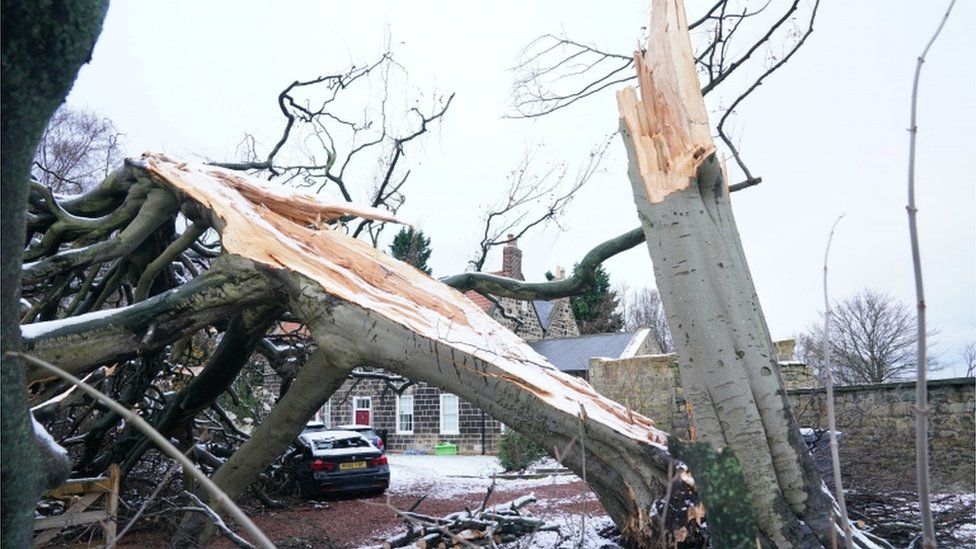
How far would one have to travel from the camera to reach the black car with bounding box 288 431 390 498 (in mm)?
11680

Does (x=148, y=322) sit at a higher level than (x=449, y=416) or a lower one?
higher

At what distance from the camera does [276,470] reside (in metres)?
11.7

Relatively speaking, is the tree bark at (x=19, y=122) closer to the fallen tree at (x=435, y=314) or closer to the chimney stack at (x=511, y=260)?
the fallen tree at (x=435, y=314)

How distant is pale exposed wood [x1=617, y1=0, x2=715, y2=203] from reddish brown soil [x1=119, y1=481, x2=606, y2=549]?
2600mm

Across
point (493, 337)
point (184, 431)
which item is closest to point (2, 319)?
point (493, 337)

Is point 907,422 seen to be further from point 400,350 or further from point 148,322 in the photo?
point 148,322

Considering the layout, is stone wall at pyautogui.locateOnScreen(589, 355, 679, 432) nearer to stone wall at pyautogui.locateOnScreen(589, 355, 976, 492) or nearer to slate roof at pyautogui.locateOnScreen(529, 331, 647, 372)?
stone wall at pyautogui.locateOnScreen(589, 355, 976, 492)

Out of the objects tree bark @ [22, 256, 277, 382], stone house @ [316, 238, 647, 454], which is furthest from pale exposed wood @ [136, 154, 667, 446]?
stone house @ [316, 238, 647, 454]

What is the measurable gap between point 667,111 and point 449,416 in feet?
69.7

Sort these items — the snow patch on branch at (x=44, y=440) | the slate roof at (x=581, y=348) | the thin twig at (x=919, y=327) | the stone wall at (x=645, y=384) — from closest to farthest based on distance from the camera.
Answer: the thin twig at (x=919, y=327) < the snow patch on branch at (x=44, y=440) < the stone wall at (x=645, y=384) < the slate roof at (x=581, y=348)

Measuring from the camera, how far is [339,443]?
41.5ft

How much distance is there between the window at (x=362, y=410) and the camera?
86.6ft

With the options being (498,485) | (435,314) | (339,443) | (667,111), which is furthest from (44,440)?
(498,485)

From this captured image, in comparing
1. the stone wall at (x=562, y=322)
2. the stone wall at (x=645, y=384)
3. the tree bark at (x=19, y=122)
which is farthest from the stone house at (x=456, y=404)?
the tree bark at (x=19, y=122)
